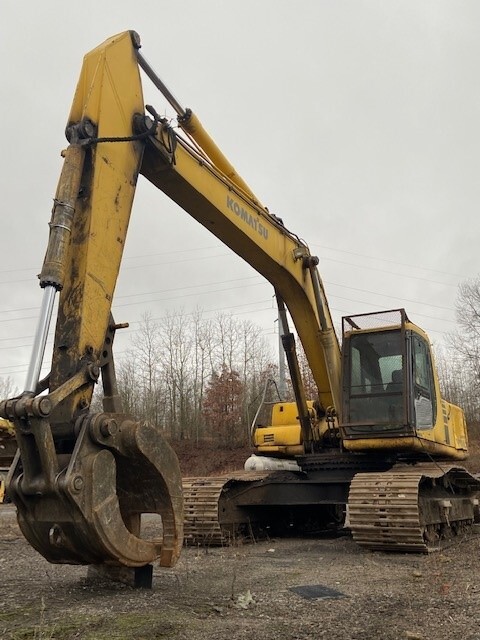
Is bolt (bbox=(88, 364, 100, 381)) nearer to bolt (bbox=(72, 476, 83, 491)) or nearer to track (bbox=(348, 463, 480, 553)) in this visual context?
bolt (bbox=(72, 476, 83, 491))

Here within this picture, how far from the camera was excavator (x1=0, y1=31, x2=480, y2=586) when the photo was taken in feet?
14.3

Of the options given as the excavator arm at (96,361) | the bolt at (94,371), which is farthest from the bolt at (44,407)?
the bolt at (94,371)

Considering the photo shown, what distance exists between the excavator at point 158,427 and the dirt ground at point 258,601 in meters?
0.34

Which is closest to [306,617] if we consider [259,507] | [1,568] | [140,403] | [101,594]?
[101,594]

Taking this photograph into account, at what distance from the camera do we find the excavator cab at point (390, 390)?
869 cm

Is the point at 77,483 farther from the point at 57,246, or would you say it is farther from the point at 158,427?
the point at 158,427

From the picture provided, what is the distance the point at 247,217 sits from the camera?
7.64 m

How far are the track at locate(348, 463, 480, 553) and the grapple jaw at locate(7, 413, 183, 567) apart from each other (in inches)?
136

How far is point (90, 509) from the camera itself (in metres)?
4.16

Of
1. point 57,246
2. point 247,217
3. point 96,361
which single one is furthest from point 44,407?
point 247,217

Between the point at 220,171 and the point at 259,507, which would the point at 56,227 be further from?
the point at 259,507

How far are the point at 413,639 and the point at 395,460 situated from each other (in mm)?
5728

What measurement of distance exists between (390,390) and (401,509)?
74.5 inches

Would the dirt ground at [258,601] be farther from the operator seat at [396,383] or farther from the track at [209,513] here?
the operator seat at [396,383]
